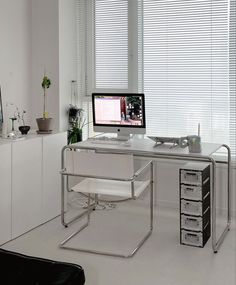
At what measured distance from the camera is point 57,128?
14.9 ft

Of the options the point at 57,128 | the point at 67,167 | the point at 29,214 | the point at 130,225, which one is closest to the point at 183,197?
the point at 130,225

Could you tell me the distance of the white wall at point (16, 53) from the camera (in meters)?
4.16

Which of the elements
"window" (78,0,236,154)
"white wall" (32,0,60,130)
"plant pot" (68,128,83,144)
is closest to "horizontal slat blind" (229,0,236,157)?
"window" (78,0,236,154)

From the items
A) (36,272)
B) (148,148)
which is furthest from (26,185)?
(36,272)

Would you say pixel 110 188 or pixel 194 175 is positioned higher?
pixel 194 175

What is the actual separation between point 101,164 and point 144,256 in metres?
0.75

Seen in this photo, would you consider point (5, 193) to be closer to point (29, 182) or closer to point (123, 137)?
point (29, 182)

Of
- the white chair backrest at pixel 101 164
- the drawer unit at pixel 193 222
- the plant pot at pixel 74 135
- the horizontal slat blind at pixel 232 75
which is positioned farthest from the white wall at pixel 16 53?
the horizontal slat blind at pixel 232 75

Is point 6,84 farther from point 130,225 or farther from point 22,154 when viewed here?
point 130,225

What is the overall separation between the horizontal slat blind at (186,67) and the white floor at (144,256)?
3.20 ft

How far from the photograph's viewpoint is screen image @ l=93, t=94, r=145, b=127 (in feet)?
13.2

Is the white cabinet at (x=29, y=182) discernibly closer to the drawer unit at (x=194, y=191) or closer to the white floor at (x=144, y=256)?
the white floor at (x=144, y=256)

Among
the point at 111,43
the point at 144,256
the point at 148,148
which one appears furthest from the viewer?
the point at 111,43

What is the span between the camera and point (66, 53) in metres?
A: 4.61
